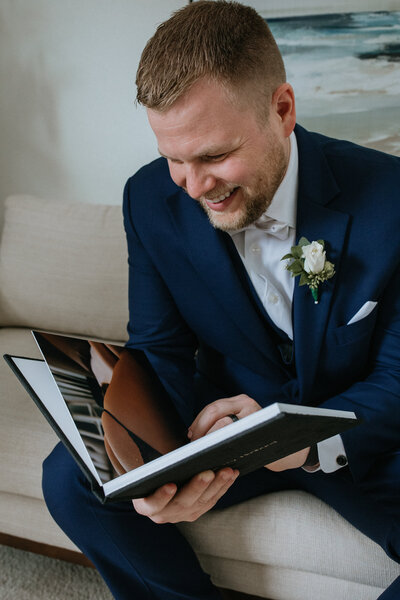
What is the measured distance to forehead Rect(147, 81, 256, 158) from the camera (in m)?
1.10

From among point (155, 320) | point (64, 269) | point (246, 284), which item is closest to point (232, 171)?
point (246, 284)

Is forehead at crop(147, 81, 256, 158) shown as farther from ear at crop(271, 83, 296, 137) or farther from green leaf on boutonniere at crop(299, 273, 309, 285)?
green leaf on boutonniere at crop(299, 273, 309, 285)

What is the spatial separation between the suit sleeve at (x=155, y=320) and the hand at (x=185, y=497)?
1.15 ft

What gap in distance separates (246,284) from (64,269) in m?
0.94

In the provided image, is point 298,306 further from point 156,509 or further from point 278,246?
point 156,509

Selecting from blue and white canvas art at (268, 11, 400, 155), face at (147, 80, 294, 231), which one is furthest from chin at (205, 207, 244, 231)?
blue and white canvas art at (268, 11, 400, 155)

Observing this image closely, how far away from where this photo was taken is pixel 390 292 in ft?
4.35

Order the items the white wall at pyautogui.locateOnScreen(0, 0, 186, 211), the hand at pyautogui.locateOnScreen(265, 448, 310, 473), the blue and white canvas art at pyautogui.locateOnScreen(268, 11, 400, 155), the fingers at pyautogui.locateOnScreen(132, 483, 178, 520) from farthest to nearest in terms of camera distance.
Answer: the white wall at pyautogui.locateOnScreen(0, 0, 186, 211) < the blue and white canvas art at pyautogui.locateOnScreen(268, 11, 400, 155) < the hand at pyautogui.locateOnScreen(265, 448, 310, 473) < the fingers at pyautogui.locateOnScreen(132, 483, 178, 520)

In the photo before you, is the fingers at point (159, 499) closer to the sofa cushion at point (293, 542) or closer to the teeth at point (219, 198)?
the sofa cushion at point (293, 542)

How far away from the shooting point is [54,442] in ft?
5.24

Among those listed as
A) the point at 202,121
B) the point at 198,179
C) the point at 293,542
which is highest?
the point at 202,121

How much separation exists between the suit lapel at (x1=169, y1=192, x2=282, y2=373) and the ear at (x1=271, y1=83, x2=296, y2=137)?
262 mm

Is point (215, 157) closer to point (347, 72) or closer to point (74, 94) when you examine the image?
point (347, 72)

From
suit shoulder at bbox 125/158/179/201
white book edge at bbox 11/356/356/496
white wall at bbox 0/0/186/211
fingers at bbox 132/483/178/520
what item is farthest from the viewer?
white wall at bbox 0/0/186/211
